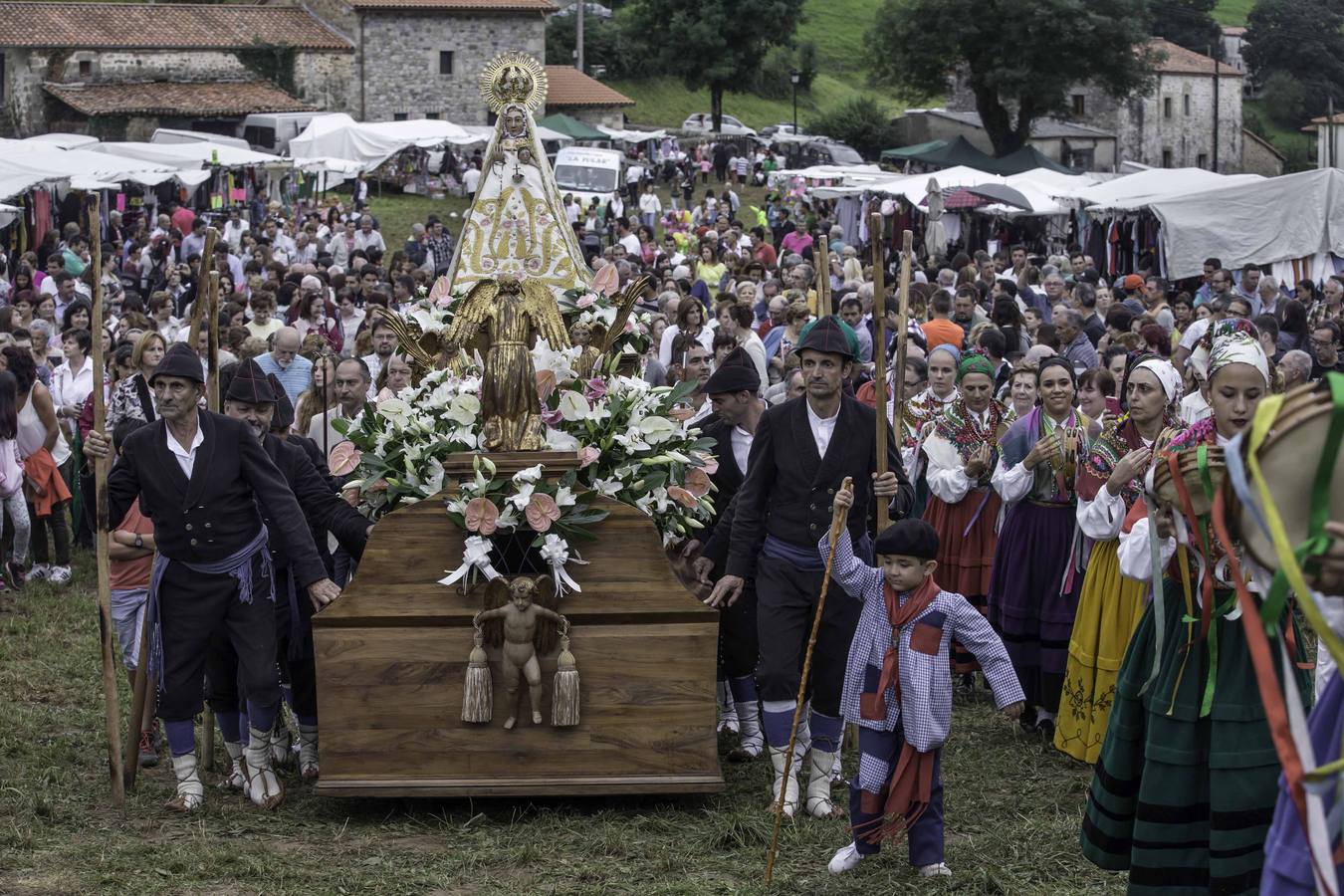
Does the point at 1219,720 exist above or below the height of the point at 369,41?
below

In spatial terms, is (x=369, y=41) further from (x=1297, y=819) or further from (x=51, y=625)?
(x=1297, y=819)

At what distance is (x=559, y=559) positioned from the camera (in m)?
7.07

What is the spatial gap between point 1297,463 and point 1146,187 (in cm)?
2447

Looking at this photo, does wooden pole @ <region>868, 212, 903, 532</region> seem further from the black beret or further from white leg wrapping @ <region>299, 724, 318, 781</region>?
white leg wrapping @ <region>299, 724, 318, 781</region>

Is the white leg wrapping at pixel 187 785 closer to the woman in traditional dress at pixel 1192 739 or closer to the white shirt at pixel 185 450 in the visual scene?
the white shirt at pixel 185 450

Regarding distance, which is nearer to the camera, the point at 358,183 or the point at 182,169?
the point at 182,169

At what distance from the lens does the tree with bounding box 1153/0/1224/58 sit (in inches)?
3713

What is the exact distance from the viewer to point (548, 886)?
6.29 m

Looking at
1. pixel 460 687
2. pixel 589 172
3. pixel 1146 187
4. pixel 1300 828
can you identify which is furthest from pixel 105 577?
pixel 589 172

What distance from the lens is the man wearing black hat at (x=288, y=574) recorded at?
7539 millimetres

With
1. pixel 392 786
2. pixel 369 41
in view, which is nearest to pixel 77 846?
pixel 392 786

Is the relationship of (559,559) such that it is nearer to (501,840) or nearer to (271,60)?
(501,840)

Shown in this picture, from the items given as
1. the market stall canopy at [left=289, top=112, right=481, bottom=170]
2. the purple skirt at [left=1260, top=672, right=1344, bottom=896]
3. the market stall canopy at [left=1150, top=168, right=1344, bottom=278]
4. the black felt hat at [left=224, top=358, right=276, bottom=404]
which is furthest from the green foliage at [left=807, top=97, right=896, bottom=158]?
the purple skirt at [left=1260, top=672, right=1344, bottom=896]

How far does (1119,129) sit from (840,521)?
71.4m
